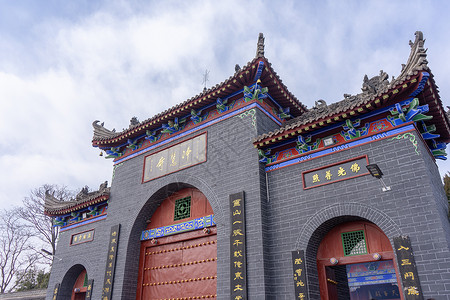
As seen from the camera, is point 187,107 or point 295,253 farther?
point 187,107

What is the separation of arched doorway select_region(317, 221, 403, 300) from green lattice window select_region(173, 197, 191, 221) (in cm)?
378

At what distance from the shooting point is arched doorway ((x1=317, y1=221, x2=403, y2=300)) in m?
6.40

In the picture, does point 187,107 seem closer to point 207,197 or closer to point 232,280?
point 207,197

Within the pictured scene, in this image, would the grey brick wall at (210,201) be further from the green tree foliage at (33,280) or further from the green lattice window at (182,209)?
the green tree foliage at (33,280)

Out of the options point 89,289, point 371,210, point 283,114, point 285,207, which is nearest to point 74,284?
point 89,289

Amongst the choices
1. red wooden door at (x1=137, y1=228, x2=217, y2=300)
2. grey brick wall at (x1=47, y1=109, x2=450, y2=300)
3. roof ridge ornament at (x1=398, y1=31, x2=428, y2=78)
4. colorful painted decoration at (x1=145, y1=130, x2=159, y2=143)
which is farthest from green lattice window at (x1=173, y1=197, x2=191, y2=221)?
roof ridge ornament at (x1=398, y1=31, x2=428, y2=78)

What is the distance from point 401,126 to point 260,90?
3.32 metres

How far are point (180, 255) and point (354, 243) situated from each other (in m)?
4.40

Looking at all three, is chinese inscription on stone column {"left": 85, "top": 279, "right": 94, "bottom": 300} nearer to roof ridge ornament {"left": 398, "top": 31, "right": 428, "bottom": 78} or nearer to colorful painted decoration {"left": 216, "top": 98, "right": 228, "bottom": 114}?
colorful painted decoration {"left": 216, "top": 98, "right": 228, "bottom": 114}

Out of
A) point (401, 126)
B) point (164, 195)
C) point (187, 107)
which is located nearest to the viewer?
point (401, 126)

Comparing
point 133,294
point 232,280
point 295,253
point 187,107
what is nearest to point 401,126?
point 295,253

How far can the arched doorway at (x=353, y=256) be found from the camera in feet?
21.0

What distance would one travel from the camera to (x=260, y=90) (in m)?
8.59

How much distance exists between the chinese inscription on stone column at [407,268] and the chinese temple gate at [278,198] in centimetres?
2
